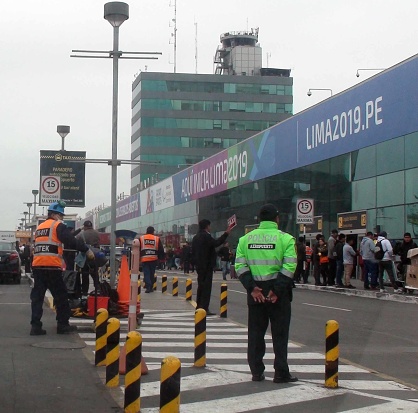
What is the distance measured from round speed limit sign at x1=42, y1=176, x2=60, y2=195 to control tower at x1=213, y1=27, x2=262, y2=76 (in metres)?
81.4

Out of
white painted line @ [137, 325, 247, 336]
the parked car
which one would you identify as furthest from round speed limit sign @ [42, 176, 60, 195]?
white painted line @ [137, 325, 247, 336]

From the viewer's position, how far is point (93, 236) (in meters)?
19.2

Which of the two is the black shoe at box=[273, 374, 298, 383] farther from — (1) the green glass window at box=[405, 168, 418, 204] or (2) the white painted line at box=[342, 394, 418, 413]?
(1) the green glass window at box=[405, 168, 418, 204]

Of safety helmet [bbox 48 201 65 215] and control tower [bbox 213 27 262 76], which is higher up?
control tower [bbox 213 27 262 76]

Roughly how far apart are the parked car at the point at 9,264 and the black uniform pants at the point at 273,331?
24.1m

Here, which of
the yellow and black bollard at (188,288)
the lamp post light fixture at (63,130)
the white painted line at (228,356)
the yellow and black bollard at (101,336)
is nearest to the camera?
the yellow and black bollard at (101,336)

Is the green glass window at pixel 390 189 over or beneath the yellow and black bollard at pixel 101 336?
over

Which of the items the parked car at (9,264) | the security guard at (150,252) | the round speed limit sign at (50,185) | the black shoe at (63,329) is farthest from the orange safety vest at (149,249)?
the parked car at (9,264)

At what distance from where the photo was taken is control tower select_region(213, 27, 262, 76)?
349 feet

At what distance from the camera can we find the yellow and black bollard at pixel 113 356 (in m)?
8.49

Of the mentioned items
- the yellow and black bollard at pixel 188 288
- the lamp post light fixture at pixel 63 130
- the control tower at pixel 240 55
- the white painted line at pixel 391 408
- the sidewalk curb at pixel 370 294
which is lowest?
the white painted line at pixel 391 408

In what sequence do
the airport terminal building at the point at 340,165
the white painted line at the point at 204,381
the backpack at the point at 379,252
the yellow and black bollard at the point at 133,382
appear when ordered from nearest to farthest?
the yellow and black bollard at the point at 133,382, the white painted line at the point at 204,381, the backpack at the point at 379,252, the airport terminal building at the point at 340,165

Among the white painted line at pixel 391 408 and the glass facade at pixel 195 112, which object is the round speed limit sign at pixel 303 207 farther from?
the glass facade at pixel 195 112

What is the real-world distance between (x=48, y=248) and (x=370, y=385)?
5.51 meters
